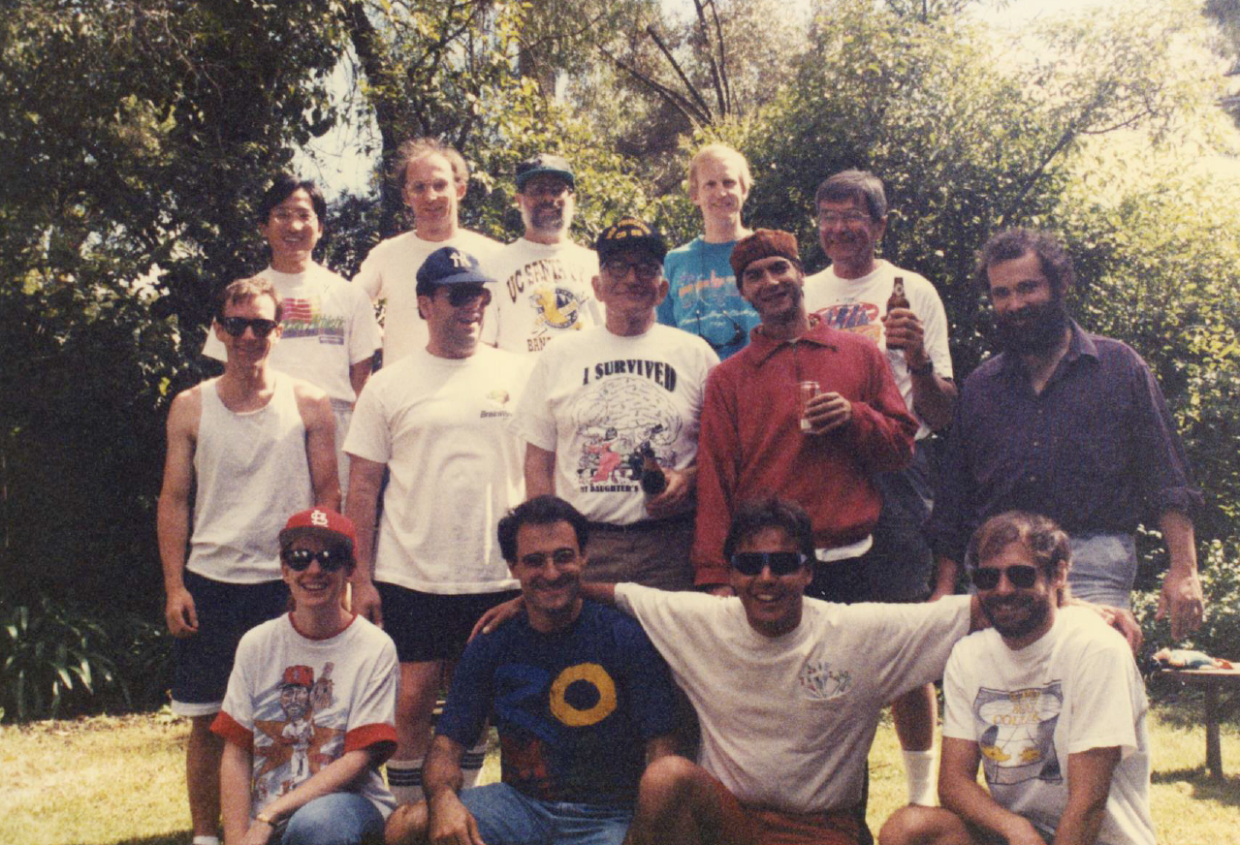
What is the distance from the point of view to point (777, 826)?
3.76 m

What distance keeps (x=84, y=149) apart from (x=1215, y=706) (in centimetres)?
1039

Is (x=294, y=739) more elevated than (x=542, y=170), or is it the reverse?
(x=542, y=170)

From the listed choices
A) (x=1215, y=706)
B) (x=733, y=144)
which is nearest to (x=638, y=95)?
(x=733, y=144)

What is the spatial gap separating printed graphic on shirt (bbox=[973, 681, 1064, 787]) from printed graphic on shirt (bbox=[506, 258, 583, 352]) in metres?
2.64

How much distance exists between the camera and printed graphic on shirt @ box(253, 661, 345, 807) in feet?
13.2

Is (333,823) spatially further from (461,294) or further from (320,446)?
(461,294)

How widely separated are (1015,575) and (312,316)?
339 centimetres

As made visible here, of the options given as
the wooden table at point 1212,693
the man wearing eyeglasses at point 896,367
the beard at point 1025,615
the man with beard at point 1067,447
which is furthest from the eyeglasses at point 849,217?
the wooden table at point 1212,693

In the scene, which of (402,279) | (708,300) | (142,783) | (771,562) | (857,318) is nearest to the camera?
(771,562)

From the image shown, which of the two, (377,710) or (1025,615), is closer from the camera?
(1025,615)

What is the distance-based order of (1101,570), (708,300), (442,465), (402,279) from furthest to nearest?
1. (402,279)
2. (708,300)
3. (442,465)
4. (1101,570)

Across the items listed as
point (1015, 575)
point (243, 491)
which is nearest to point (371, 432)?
point (243, 491)

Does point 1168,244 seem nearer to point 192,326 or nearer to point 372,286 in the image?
point 372,286

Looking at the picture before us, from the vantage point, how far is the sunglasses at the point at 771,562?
3752 mm
